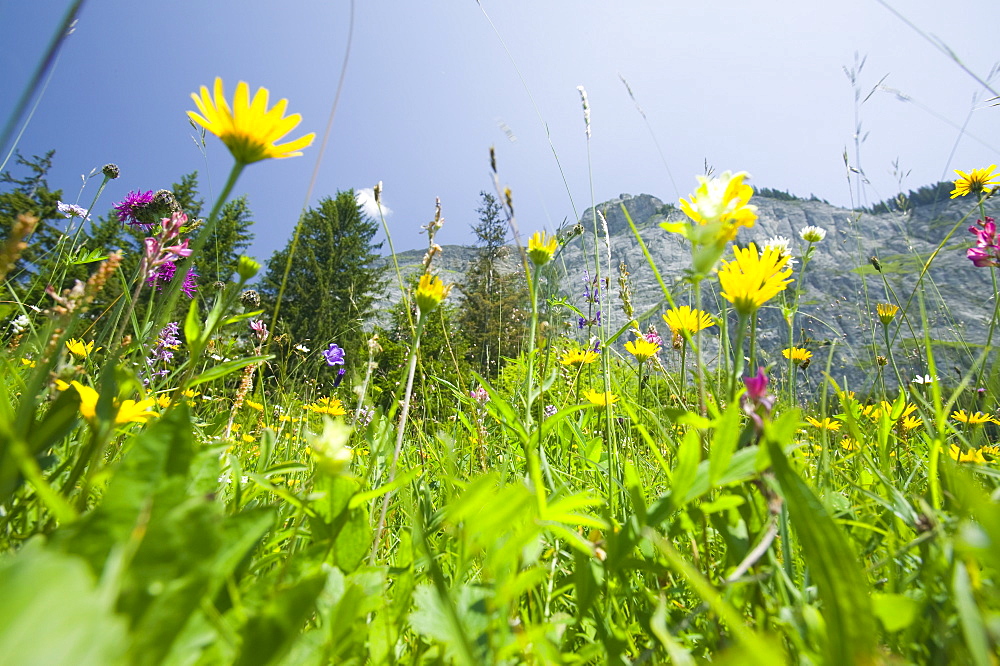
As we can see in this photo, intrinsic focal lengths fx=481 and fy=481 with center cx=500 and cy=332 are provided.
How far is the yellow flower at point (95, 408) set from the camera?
0.49m

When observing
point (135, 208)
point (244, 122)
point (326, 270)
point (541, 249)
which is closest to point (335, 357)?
point (135, 208)

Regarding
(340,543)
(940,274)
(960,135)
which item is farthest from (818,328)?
(340,543)

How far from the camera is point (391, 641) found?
39 cm

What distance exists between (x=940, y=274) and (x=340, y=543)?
32.7 meters

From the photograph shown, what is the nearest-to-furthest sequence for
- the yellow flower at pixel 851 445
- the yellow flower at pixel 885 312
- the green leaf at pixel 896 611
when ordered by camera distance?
the green leaf at pixel 896 611
the yellow flower at pixel 851 445
the yellow flower at pixel 885 312

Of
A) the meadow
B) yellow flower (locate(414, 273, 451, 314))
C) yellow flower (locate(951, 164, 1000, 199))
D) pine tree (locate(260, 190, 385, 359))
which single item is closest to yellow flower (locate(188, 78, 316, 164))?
the meadow

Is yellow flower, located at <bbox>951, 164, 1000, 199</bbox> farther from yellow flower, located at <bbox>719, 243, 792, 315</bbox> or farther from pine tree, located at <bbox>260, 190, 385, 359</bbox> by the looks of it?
pine tree, located at <bbox>260, 190, 385, 359</bbox>

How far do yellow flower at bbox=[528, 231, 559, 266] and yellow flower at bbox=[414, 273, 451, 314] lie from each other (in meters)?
0.22

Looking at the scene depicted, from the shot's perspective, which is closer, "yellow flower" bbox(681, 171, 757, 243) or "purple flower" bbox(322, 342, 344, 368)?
"yellow flower" bbox(681, 171, 757, 243)

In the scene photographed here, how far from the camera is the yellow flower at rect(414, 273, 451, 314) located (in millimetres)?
704

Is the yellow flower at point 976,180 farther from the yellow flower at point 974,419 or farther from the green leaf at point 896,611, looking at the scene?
the green leaf at point 896,611

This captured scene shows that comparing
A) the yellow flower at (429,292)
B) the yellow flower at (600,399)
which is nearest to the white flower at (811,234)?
the yellow flower at (600,399)

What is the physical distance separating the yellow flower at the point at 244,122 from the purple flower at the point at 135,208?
4.91ft

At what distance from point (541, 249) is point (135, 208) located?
164 centimetres
